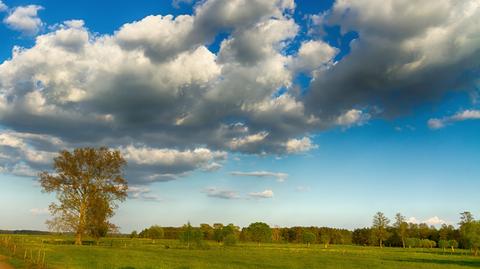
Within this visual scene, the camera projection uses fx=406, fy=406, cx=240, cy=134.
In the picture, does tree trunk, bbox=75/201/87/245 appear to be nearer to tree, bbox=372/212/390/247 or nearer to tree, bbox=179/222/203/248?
tree, bbox=179/222/203/248

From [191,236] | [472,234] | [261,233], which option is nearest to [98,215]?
[191,236]

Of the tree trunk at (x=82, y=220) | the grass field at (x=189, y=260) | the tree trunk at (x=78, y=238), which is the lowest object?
the grass field at (x=189, y=260)

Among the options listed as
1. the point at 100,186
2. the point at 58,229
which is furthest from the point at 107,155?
the point at 58,229

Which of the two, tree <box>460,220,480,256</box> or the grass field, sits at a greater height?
tree <box>460,220,480,256</box>

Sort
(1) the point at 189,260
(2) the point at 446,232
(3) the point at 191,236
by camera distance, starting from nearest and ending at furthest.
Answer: (1) the point at 189,260 < (3) the point at 191,236 < (2) the point at 446,232

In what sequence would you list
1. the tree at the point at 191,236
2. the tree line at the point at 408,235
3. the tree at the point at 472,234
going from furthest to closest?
the tree line at the point at 408,235 < the tree at the point at 191,236 < the tree at the point at 472,234

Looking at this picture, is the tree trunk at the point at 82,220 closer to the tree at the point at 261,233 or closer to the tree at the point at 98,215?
the tree at the point at 98,215

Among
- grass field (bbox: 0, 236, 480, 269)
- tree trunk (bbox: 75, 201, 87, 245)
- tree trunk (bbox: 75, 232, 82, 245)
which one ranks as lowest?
grass field (bbox: 0, 236, 480, 269)

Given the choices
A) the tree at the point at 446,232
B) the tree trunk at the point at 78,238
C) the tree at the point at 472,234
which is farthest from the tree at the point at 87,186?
the tree at the point at 446,232

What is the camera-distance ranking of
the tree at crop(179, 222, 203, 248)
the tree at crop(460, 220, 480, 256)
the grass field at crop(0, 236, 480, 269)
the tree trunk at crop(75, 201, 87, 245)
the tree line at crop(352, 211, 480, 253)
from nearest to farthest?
the grass field at crop(0, 236, 480, 269) < the tree trunk at crop(75, 201, 87, 245) < the tree at crop(460, 220, 480, 256) < the tree at crop(179, 222, 203, 248) < the tree line at crop(352, 211, 480, 253)

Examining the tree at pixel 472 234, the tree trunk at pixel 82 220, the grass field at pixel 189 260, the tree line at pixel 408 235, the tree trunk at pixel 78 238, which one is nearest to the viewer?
the grass field at pixel 189 260

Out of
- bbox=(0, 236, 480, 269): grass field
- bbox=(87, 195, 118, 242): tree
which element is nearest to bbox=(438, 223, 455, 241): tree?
bbox=(0, 236, 480, 269): grass field

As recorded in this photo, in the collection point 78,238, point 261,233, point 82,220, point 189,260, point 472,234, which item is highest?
point 82,220

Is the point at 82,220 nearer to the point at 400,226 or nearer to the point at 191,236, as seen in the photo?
the point at 191,236
